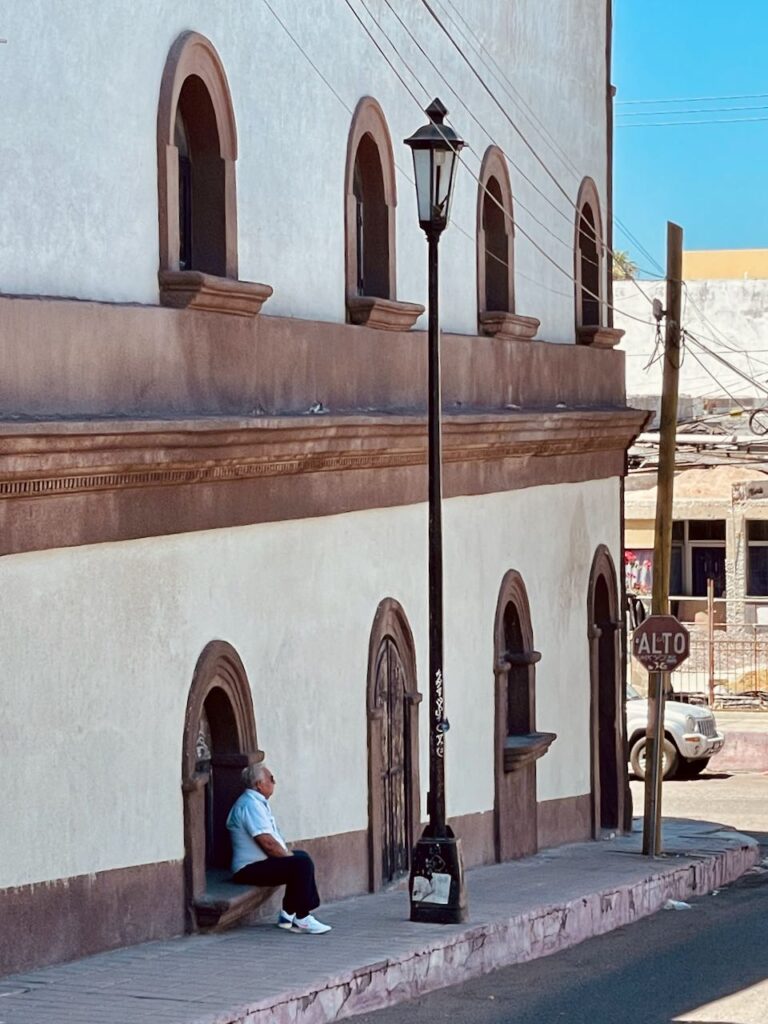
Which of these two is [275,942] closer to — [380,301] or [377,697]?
[377,697]

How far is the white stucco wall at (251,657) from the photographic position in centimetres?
1073

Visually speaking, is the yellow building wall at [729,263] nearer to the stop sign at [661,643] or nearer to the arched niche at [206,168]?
the stop sign at [661,643]

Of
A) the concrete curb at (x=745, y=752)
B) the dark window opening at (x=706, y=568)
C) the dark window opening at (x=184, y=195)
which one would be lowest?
the concrete curb at (x=745, y=752)

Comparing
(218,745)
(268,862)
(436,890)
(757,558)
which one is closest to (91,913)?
(268,862)

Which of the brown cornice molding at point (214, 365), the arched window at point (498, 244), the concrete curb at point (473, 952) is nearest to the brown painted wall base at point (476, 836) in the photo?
the concrete curb at point (473, 952)

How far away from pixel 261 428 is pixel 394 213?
417 centimetres

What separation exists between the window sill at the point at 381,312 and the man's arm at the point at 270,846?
15.0 feet

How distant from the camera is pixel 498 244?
786 inches

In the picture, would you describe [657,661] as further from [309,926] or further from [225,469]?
[225,469]

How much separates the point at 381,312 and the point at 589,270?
25.3 feet

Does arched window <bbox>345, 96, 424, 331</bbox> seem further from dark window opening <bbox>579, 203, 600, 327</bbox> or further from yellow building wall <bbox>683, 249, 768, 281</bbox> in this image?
yellow building wall <bbox>683, 249, 768, 281</bbox>

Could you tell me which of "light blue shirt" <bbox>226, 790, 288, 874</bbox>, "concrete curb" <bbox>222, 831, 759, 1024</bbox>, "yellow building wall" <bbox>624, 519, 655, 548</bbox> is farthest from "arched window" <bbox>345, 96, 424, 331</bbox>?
"yellow building wall" <bbox>624, 519, 655, 548</bbox>

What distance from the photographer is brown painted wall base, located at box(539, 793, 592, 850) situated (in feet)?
67.3

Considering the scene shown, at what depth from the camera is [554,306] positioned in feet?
71.3
